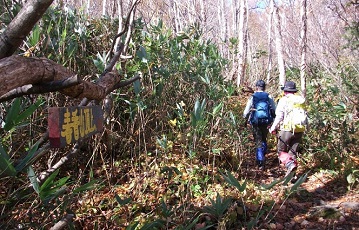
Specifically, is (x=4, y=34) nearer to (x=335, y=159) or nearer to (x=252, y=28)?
(x=335, y=159)

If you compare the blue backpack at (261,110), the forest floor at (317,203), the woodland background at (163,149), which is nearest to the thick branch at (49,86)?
the woodland background at (163,149)

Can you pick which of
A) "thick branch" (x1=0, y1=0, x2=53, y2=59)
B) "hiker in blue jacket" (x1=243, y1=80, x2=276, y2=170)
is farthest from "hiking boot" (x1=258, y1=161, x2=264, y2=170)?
"thick branch" (x1=0, y1=0, x2=53, y2=59)

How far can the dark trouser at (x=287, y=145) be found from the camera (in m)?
4.23

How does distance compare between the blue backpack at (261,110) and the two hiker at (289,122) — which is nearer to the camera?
the two hiker at (289,122)

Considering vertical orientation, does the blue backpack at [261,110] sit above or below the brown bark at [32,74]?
below

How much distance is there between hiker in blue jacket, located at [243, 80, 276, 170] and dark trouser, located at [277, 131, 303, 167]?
295 mm

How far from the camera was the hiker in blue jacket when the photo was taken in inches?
179

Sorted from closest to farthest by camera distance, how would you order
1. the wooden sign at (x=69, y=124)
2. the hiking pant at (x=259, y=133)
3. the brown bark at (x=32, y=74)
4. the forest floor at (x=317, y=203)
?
the brown bark at (x=32, y=74), the wooden sign at (x=69, y=124), the forest floor at (x=317, y=203), the hiking pant at (x=259, y=133)

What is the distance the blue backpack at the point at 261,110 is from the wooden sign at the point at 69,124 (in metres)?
3.33

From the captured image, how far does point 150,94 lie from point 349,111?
2934mm

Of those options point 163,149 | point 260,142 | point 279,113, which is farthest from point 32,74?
point 260,142

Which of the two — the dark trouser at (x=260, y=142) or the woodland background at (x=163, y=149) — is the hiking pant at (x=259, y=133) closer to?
the dark trouser at (x=260, y=142)

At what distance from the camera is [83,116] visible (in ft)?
4.82

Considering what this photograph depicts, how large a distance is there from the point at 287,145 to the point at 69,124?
3.51 m
